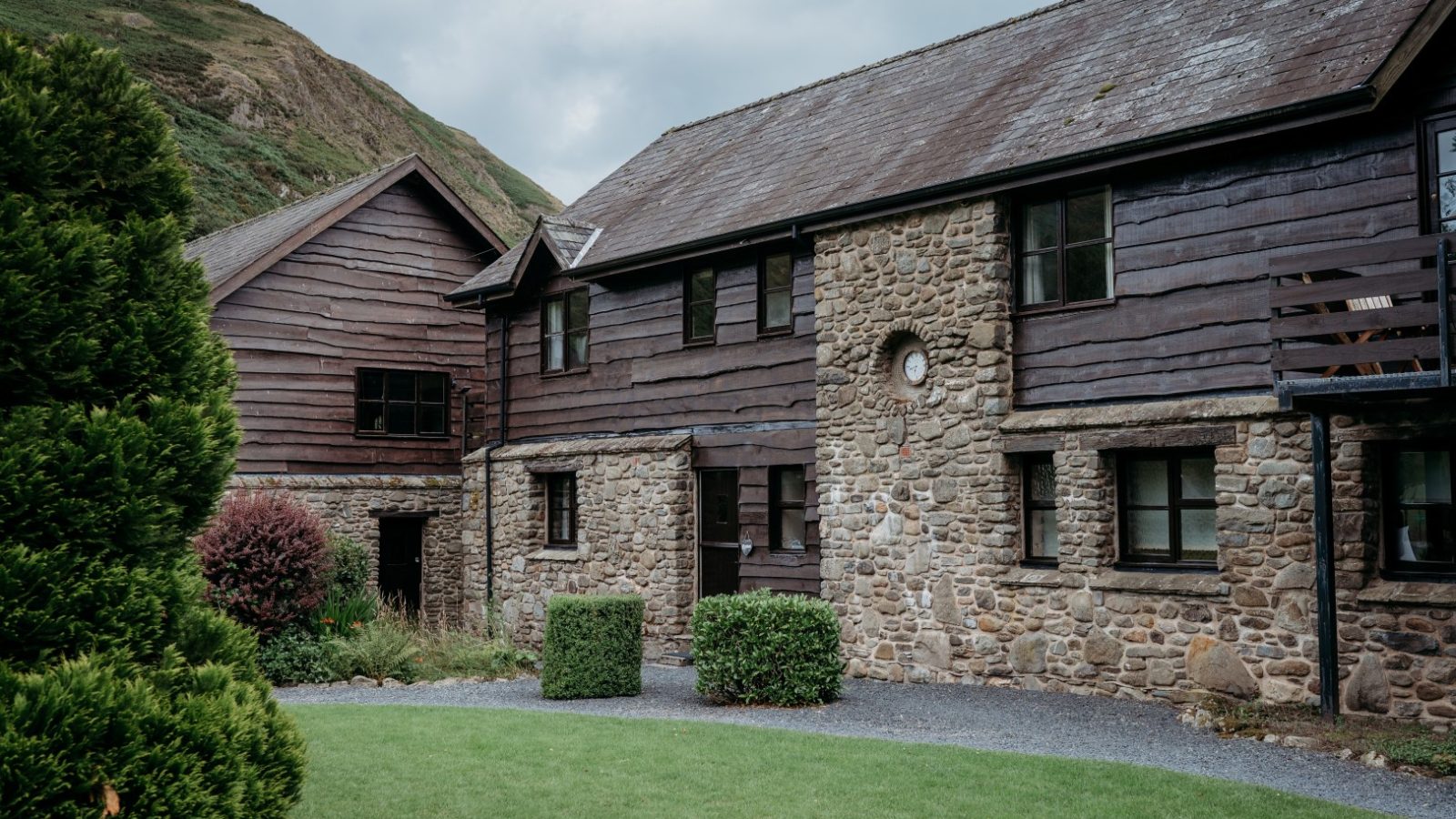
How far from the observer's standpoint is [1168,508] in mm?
12102

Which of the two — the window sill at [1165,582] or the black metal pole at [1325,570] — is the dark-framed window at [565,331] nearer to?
the window sill at [1165,582]

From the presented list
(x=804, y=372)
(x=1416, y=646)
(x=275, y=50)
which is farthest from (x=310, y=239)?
(x=275, y=50)

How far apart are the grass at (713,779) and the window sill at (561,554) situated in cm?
779

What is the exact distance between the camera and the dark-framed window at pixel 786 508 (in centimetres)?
1567

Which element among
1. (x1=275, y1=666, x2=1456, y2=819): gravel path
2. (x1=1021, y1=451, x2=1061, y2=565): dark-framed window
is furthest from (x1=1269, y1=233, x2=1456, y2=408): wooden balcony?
(x1=1021, y1=451, x2=1061, y2=565): dark-framed window

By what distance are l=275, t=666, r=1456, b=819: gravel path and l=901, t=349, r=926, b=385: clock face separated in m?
3.41

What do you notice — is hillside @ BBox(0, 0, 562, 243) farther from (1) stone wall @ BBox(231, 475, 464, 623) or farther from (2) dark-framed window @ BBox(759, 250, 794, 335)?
(2) dark-framed window @ BBox(759, 250, 794, 335)

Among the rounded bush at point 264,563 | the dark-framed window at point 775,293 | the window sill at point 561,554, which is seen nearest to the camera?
the rounded bush at point 264,563

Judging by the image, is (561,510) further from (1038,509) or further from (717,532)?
(1038,509)

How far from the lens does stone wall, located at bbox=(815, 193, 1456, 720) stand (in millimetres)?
10508

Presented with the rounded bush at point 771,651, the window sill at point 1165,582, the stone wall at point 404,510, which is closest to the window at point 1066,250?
the window sill at point 1165,582

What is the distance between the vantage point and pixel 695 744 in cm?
962

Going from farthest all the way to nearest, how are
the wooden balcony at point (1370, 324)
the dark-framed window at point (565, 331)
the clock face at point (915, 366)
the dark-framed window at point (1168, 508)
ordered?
the dark-framed window at point (565, 331) < the clock face at point (915, 366) < the dark-framed window at point (1168, 508) < the wooden balcony at point (1370, 324)

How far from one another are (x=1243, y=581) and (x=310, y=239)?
16601 millimetres
